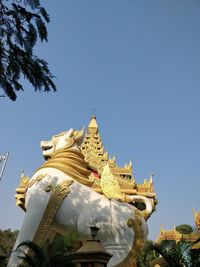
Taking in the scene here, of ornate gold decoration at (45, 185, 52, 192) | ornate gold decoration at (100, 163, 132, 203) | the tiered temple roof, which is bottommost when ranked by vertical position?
ornate gold decoration at (45, 185, 52, 192)

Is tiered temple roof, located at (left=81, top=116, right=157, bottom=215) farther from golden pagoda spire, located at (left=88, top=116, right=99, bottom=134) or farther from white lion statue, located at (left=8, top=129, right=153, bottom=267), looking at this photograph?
white lion statue, located at (left=8, top=129, right=153, bottom=267)

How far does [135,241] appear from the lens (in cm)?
706

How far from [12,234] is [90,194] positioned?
22782 millimetres

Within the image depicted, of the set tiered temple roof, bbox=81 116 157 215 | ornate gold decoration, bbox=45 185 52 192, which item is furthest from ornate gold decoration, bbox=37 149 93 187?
tiered temple roof, bbox=81 116 157 215

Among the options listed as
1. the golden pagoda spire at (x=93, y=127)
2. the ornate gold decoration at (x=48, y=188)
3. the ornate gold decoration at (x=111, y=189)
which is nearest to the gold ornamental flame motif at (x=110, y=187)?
the ornate gold decoration at (x=111, y=189)

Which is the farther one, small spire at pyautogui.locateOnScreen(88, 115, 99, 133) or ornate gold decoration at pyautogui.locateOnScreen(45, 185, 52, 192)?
small spire at pyautogui.locateOnScreen(88, 115, 99, 133)

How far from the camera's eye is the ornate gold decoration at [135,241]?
22.6 ft

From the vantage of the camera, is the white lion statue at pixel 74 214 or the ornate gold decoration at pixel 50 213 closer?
the white lion statue at pixel 74 214

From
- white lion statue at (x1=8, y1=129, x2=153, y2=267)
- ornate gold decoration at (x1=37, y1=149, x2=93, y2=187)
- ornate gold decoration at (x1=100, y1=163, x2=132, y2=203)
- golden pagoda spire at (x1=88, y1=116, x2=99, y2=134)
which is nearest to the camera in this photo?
white lion statue at (x1=8, y1=129, x2=153, y2=267)

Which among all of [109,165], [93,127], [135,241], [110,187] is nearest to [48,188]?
[110,187]

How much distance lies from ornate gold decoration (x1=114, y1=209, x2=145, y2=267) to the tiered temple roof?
31.7 feet

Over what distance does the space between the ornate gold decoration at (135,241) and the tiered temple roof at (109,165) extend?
9.67 metres

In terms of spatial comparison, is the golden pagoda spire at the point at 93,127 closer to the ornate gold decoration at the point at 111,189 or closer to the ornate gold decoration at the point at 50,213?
the ornate gold decoration at the point at 111,189

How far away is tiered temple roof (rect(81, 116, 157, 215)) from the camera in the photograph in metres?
18.5
